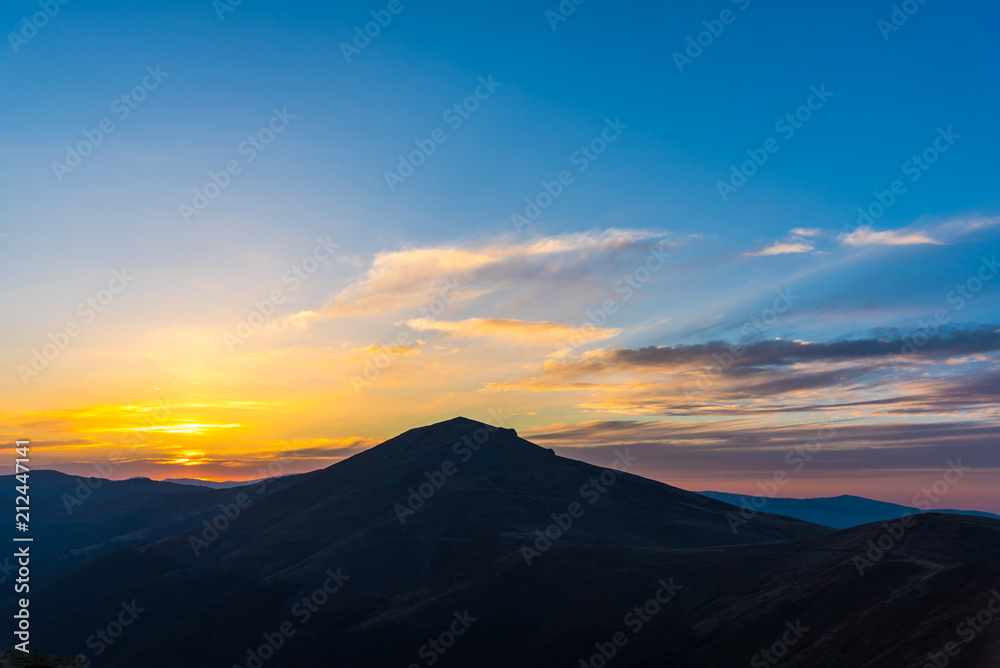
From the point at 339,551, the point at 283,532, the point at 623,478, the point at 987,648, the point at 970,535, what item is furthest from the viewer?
the point at 623,478

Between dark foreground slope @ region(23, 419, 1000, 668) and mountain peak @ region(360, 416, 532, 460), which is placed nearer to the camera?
dark foreground slope @ region(23, 419, 1000, 668)

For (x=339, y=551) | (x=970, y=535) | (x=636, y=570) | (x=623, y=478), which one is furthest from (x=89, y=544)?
(x=970, y=535)

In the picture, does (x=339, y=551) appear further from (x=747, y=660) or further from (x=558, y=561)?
(x=747, y=660)

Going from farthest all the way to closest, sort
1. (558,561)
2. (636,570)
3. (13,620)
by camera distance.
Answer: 1. (13,620)
2. (558,561)
3. (636,570)

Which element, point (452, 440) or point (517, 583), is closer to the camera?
point (517, 583)

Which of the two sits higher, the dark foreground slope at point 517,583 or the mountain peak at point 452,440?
the mountain peak at point 452,440

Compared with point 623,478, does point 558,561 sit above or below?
below

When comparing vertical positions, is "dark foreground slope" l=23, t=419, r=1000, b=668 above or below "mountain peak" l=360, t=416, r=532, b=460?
below

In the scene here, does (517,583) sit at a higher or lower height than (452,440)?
lower
